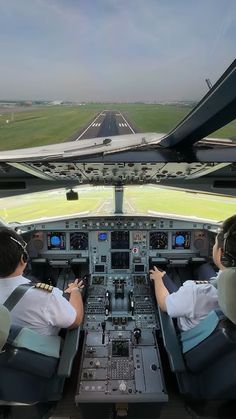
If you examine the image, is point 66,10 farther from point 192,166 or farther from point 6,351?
point 192,166

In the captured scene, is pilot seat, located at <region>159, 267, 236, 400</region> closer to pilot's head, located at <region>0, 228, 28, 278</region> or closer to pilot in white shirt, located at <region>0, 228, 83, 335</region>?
pilot in white shirt, located at <region>0, 228, 83, 335</region>

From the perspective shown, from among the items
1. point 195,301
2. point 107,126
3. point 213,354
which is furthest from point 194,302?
point 107,126

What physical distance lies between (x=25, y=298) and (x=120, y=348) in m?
1.25

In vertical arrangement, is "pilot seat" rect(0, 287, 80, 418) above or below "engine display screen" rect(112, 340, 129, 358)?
above

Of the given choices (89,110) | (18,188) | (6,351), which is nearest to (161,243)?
(18,188)

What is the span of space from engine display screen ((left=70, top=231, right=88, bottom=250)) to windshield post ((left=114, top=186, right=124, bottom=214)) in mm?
442

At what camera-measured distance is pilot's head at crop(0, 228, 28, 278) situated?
1869 mm

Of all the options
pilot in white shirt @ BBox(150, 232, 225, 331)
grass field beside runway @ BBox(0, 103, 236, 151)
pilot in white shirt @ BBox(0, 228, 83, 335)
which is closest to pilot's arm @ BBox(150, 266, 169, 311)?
pilot in white shirt @ BBox(150, 232, 225, 331)

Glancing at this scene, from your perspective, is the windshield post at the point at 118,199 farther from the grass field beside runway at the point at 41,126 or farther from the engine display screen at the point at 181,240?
the grass field beside runway at the point at 41,126

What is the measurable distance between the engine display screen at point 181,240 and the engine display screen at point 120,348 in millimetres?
1421

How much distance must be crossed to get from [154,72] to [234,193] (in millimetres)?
2112

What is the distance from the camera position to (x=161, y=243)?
4.14m

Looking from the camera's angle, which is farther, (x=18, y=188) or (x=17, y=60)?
(x=18, y=188)

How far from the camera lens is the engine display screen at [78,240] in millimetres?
4121
